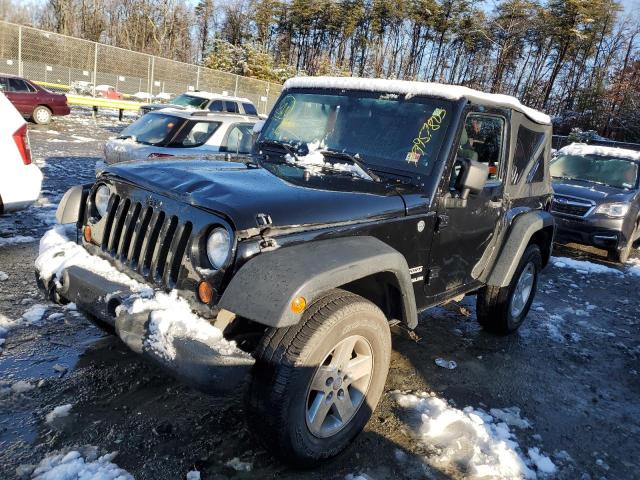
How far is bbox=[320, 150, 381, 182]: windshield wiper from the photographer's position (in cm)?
345

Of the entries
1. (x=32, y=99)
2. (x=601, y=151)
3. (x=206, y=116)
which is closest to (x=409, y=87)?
(x=206, y=116)

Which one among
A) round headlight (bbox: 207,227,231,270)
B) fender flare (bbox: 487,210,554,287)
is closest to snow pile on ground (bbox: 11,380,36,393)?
round headlight (bbox: 207,227,231,270)

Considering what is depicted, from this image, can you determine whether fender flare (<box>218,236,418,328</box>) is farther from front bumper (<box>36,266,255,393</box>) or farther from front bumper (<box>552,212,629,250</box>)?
front bumper (<box>552,212,629,250</box>)

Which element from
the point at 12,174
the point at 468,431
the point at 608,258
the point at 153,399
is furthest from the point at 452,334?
the point at 608,258

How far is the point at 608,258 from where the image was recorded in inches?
348

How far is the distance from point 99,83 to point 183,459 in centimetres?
2518

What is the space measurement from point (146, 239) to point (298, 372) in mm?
1133

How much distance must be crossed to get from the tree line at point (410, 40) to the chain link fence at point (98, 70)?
6.73m

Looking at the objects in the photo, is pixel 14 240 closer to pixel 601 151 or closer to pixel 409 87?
pixel 409 87

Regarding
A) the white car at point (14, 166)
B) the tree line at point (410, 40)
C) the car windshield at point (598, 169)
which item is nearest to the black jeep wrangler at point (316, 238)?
the white car at point (14, 166)

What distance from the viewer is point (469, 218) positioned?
378 centimetres

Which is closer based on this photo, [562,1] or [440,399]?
[440,399]

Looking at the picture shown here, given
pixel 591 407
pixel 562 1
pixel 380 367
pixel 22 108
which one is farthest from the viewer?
pixel 562 1

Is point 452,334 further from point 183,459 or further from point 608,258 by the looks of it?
point 608,258
